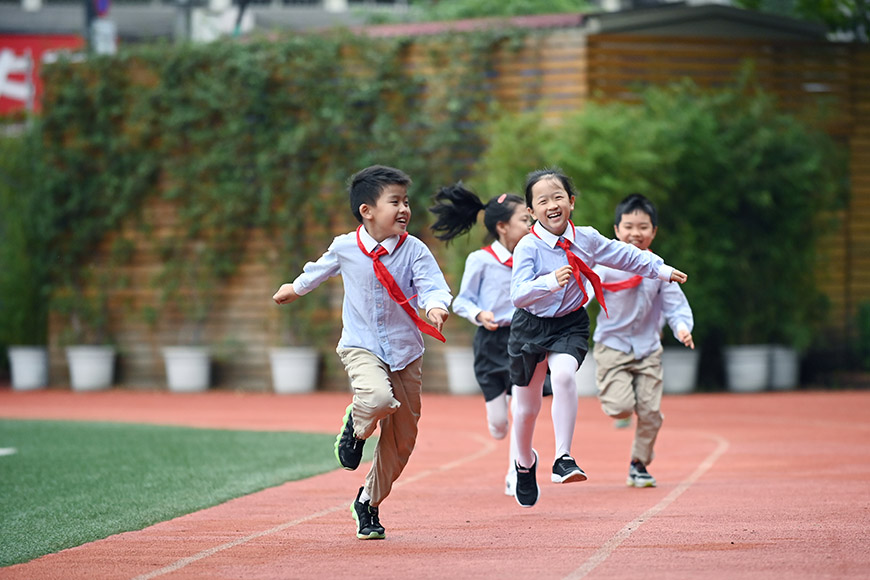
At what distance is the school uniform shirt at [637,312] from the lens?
27.2ft

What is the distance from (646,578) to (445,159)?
13494mm

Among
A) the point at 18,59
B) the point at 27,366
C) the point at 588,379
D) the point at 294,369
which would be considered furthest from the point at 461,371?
the point at 18,59

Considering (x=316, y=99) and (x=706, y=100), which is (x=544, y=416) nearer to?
(x=706, y=100)

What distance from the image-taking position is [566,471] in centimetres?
652

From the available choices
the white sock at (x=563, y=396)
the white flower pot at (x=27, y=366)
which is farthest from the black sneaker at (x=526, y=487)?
the white flower pot at (x=27, y=366)

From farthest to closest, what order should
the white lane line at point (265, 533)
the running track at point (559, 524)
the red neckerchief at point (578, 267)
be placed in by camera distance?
1. the red neckerchief at point (578, 267)
2. the white lane line at point (265, 533)
3. the running track at point (559, 524)

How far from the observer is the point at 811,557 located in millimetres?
5406

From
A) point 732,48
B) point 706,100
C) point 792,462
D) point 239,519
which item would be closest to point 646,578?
point 239,519

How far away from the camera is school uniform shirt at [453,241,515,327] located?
8.34 m

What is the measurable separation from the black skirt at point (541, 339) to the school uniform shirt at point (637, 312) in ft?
4.30

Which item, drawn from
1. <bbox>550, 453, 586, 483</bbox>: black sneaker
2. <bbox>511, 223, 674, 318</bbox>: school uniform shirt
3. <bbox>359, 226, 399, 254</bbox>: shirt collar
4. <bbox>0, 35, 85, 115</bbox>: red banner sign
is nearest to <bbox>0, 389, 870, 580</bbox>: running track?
<bbox>550, 453, 586, 483</bbox>: black sneaker

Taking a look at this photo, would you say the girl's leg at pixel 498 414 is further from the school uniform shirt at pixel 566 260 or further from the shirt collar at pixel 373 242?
the shirt collar at pixel 373 242

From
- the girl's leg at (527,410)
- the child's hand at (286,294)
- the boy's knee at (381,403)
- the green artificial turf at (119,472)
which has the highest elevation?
the child's hand at (286,294)

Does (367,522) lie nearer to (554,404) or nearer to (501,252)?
(554,404)
